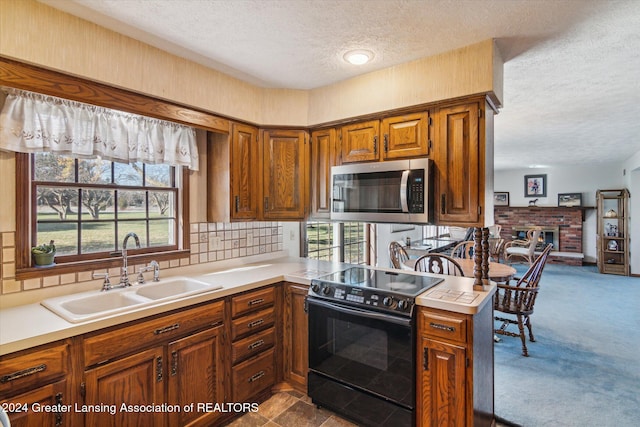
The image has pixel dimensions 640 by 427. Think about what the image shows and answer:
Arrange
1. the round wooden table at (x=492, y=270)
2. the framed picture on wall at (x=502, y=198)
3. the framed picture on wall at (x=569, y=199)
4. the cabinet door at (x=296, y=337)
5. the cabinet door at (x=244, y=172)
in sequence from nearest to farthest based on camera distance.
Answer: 1. the cabinet door at (x=296, y=337)
2. the cabinet door at (x=244, y=172)
3. the round wooden table at (x=492, y=270)
4. the framed picture on wall at (x=569, y=199)
5. the framed picture on wall at (x=502, y=198)

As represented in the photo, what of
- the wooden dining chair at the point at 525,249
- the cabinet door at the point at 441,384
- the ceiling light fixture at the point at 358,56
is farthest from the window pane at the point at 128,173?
the wooden dining chair at the point at 525,249

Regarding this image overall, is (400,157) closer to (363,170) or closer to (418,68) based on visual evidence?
(363,170)

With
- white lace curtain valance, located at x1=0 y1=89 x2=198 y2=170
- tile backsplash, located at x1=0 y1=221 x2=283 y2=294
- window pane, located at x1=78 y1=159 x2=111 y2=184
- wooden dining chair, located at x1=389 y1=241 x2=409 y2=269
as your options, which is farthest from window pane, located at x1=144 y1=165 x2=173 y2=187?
wooden dining chair, located at x1=389 y1=241 x2=409 y2=269

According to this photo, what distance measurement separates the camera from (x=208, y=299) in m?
2.03

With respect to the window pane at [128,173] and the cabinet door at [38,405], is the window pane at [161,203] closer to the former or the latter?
the window pane at [128,173]

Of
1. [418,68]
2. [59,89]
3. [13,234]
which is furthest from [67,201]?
[418,68]

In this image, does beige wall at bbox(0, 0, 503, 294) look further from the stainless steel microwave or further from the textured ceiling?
the stainless steel microwave

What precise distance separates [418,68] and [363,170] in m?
0.79

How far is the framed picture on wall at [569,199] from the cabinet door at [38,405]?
32.9ft

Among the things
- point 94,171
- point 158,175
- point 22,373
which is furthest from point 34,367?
point 158,175

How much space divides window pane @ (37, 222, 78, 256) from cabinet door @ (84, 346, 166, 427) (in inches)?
34.5

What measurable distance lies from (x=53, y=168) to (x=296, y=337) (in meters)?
1.97

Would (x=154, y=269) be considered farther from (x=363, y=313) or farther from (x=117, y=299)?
(x=363, y=313)

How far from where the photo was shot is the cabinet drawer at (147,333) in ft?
5.11
